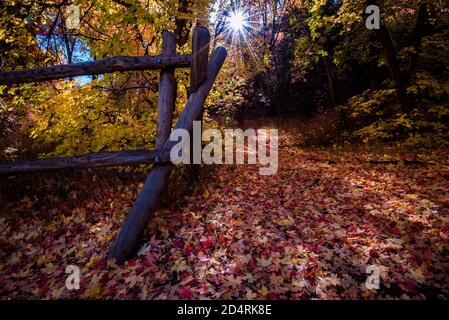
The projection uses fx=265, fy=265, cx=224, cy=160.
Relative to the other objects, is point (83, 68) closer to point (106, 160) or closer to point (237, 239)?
point (106, 160)

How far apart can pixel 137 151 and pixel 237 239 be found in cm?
187

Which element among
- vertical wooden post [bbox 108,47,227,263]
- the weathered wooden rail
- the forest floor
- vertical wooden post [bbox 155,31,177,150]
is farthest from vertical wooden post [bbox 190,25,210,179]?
the forest floor

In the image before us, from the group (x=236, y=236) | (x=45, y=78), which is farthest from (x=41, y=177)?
(x=236, y=236)

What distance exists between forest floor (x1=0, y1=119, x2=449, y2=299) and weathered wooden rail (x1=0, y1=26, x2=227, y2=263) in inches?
15.4

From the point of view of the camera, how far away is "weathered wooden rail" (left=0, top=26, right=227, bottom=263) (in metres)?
3.26

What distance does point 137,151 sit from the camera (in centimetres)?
336

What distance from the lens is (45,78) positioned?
330 centimetres

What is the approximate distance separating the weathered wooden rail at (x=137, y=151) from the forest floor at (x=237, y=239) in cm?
39

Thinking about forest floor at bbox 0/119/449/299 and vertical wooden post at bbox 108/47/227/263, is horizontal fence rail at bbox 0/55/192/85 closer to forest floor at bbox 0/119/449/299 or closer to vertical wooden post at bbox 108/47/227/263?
vertical wooden post at bbox 108/47/227/263

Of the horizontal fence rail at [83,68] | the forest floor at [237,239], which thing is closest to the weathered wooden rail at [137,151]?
the horizontal fence rail at [83,68]

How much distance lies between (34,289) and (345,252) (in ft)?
12.5

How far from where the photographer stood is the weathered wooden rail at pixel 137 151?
128 inches
